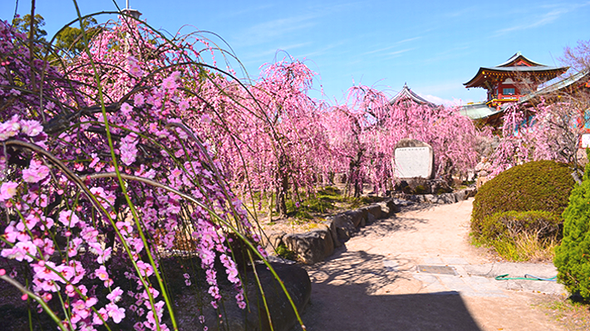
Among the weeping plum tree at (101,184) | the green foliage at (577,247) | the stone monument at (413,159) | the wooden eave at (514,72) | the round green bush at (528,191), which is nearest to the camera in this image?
the weeping plum tree at (101,184)

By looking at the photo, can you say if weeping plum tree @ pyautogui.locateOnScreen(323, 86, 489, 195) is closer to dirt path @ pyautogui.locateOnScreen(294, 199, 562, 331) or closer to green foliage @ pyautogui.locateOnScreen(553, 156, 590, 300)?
dirt path @ pyautogui.locateOnScreen(294, 199, 562, 331)

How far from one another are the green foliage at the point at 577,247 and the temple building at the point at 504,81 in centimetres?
2003

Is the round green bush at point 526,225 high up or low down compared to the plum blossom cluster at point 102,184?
down

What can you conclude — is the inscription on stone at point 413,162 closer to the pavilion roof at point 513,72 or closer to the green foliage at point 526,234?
the green foliage at point 526,234

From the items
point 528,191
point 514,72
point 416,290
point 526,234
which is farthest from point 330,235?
point 514,72

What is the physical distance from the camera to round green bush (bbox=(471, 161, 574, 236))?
21.6ft

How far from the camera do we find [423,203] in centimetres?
1326

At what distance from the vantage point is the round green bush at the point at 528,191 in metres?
6.58

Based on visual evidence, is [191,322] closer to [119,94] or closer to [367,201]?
[119,94]

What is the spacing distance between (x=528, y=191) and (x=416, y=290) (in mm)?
3220

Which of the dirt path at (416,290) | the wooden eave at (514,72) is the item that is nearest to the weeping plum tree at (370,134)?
the dirt path at (416,290)

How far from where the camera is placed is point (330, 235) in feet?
24.5

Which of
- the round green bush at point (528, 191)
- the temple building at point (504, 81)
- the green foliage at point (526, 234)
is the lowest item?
the green foliage at point (526, 234)

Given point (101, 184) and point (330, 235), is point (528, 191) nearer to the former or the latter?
point (330, 235)
